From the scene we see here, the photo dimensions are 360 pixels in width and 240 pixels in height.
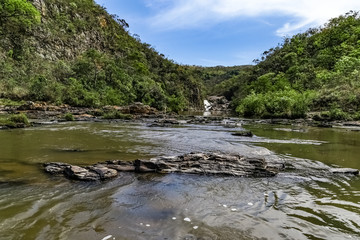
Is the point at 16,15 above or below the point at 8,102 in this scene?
above

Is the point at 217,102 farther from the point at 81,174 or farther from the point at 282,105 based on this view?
the point at 81,174

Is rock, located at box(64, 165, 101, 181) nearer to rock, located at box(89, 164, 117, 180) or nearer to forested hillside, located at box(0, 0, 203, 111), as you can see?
rock, located at box(89, 164, 117, 180)

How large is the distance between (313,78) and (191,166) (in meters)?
46.7

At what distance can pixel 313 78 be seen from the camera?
151ft

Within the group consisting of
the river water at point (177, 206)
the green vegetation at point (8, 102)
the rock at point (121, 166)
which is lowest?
the river water at point (177, 206)

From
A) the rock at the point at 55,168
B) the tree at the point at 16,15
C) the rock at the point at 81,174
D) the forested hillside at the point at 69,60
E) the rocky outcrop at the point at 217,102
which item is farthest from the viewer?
the rocky outcrop at the point at 217,102

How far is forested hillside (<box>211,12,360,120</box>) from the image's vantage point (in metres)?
31.0

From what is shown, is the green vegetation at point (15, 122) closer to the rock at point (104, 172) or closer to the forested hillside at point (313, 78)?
the rock at point (104, 172)

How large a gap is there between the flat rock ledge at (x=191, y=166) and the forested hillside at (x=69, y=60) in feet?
96.0

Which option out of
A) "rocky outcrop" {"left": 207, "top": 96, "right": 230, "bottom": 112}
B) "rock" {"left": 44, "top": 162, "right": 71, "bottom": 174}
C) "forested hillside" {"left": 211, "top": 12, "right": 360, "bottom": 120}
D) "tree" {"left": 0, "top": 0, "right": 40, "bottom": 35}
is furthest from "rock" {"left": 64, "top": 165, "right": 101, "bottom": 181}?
"rocky outcrop" {"left": 207, "top": 96, "right": 230, "bottom": 112}

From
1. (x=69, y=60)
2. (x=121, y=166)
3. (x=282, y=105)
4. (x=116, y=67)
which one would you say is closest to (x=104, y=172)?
(x=121, y=166)

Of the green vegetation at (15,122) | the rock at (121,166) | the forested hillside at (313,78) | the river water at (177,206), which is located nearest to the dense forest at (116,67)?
the forested hillside at (313,78)

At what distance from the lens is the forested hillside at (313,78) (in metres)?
31.0

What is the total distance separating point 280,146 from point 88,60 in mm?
40629
